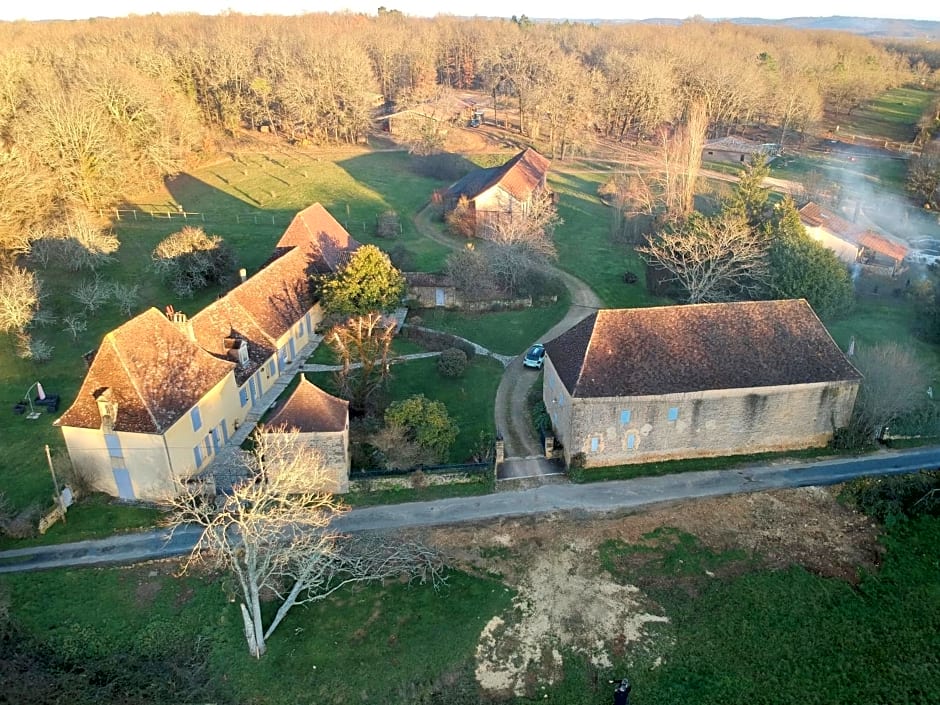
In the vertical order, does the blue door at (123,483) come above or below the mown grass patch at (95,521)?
above

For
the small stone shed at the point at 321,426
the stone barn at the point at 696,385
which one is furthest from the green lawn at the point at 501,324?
the small stone shed at the point at 321,426

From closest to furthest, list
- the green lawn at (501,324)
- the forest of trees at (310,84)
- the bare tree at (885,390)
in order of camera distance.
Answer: the bare tree at (885,390) < the green lawn at (501,324) < the forest of trees at (310,84)

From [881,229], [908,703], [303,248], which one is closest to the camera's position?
[908,703]

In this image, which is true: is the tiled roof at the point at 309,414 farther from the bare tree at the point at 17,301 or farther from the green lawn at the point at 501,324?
Answer: the bare tree at the point at 17,301

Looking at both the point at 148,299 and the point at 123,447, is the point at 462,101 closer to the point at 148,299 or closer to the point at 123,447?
the point at 148,299

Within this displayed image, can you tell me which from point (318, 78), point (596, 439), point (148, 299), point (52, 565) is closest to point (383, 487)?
point (596, 439)

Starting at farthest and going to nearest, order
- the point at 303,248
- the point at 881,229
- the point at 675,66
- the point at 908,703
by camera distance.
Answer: the point at 675,66, the point at 881,229, the point at 303,248, the point at 908,703

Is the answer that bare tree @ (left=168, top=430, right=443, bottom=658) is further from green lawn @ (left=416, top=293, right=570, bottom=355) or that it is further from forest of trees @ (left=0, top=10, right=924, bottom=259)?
forest of trees @ (left=0, top=10, right=924, bottom=259)
